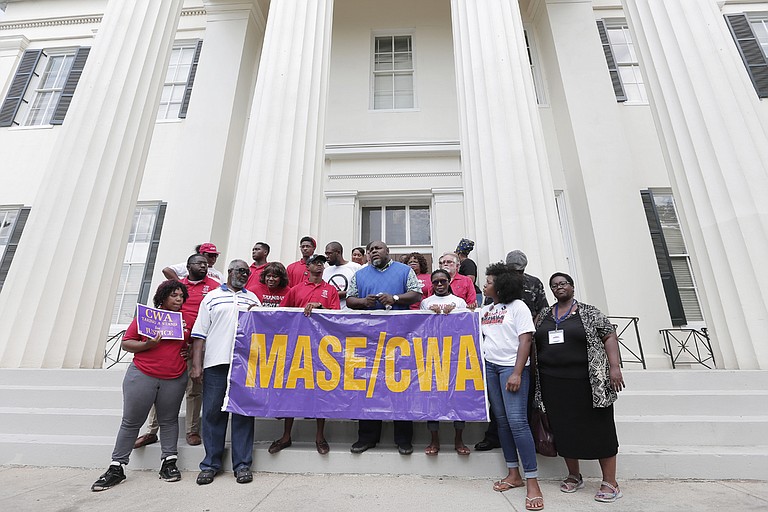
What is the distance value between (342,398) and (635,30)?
7.48 m

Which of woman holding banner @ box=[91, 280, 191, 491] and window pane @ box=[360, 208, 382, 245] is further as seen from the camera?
window pane @ box=[360, 208, 382, 245]

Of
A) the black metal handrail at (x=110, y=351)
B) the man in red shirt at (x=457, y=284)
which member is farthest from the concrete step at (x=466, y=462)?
the black metal handrail at (x=110, y=351)

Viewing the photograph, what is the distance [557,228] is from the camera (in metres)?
5.38

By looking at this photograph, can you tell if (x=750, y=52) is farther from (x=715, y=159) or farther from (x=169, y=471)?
(x=169, y=471)

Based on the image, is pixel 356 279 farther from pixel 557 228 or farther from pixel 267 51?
pixel 267 51

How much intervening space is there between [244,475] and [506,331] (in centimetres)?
241

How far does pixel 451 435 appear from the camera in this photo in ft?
12.1

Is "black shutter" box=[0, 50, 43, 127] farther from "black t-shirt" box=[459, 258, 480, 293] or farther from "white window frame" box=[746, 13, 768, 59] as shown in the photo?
"white window frame" box=[746, 13, 768, 59]

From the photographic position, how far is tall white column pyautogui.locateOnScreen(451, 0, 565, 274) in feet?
17.4

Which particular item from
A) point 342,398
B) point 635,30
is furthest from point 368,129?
point 342,398

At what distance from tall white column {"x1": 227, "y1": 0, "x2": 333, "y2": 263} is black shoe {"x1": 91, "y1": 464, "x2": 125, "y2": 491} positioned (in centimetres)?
294

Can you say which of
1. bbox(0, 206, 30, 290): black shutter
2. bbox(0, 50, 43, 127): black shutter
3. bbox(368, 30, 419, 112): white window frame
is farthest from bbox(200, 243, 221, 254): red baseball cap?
bbox(0, 50, 43, 127): black shutter

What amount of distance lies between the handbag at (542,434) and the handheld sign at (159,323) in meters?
3.11

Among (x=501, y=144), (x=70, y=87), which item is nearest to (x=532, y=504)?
(x=501, y=144)
